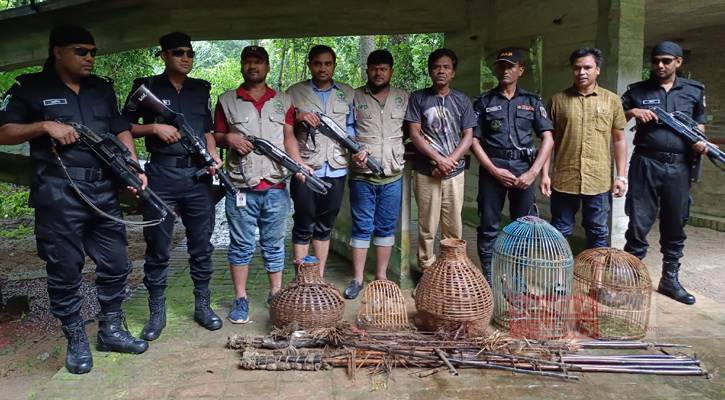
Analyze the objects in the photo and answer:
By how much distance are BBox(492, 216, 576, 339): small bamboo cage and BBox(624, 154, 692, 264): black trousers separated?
119 cm

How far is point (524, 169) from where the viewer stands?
4445mm

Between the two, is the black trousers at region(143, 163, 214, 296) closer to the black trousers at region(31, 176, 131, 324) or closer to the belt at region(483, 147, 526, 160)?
the black trousers at region(31, 176, 131, 324)

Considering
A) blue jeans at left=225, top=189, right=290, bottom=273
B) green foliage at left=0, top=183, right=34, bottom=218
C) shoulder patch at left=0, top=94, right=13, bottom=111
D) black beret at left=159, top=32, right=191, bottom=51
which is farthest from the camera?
green foliage at left=0, top=183, right=34, bottom=218

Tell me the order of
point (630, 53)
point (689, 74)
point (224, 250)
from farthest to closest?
point (689, 74) < point (224, 250) < point (630, 53)

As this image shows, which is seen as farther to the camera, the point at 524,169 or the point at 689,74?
the point at 689,74

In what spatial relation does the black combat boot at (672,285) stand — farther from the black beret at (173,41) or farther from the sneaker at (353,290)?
the black beret at (173,41)

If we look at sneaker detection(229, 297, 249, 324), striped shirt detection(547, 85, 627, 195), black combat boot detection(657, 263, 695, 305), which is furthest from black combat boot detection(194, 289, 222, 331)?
black combat boot detection(657, 263, 695, 305)

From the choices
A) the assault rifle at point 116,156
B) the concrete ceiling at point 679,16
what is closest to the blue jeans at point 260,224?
the assault rifle at point 116,156

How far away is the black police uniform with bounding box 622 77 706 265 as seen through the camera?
447 centimetres

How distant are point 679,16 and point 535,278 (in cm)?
577

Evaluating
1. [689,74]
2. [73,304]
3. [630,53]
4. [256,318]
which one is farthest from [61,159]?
[689,74]

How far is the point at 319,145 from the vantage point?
4406 mm

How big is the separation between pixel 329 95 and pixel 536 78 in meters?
2.91

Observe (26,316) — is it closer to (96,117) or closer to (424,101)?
(96,117)
